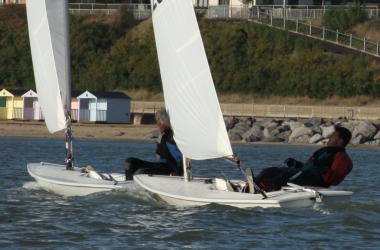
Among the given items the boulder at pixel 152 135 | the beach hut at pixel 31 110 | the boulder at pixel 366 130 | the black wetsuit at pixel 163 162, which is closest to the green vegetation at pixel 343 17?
the boulder at pixel 366 130

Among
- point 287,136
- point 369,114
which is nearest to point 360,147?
point 287,136

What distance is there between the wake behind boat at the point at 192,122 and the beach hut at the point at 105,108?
2296 cm

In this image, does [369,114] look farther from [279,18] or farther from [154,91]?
[279,18]

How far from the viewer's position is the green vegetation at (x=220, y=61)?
137ft

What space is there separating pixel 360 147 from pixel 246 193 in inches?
791

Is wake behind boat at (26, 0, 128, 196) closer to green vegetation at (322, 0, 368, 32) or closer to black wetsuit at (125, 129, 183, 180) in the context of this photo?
black wetsuit at (125, 129, 183, 180)

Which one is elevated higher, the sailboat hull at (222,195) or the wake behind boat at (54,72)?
the wake behind boat at (54,72)

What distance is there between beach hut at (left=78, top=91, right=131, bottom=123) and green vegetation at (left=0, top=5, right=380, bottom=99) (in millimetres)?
9759

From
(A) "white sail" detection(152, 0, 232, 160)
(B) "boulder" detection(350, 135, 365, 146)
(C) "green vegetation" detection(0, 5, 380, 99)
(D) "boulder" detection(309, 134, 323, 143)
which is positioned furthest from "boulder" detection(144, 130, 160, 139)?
(A) "white sail" detection(152, 0, 232, 160)

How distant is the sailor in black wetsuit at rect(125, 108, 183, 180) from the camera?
10.4m

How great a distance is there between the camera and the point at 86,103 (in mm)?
33781

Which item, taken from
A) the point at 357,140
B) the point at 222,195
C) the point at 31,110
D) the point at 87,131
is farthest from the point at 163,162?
the point at 31,110

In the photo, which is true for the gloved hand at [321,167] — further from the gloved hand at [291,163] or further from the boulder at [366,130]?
the boulder at [366,130]

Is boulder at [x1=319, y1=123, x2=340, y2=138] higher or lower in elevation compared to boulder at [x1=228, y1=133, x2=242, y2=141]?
higher
